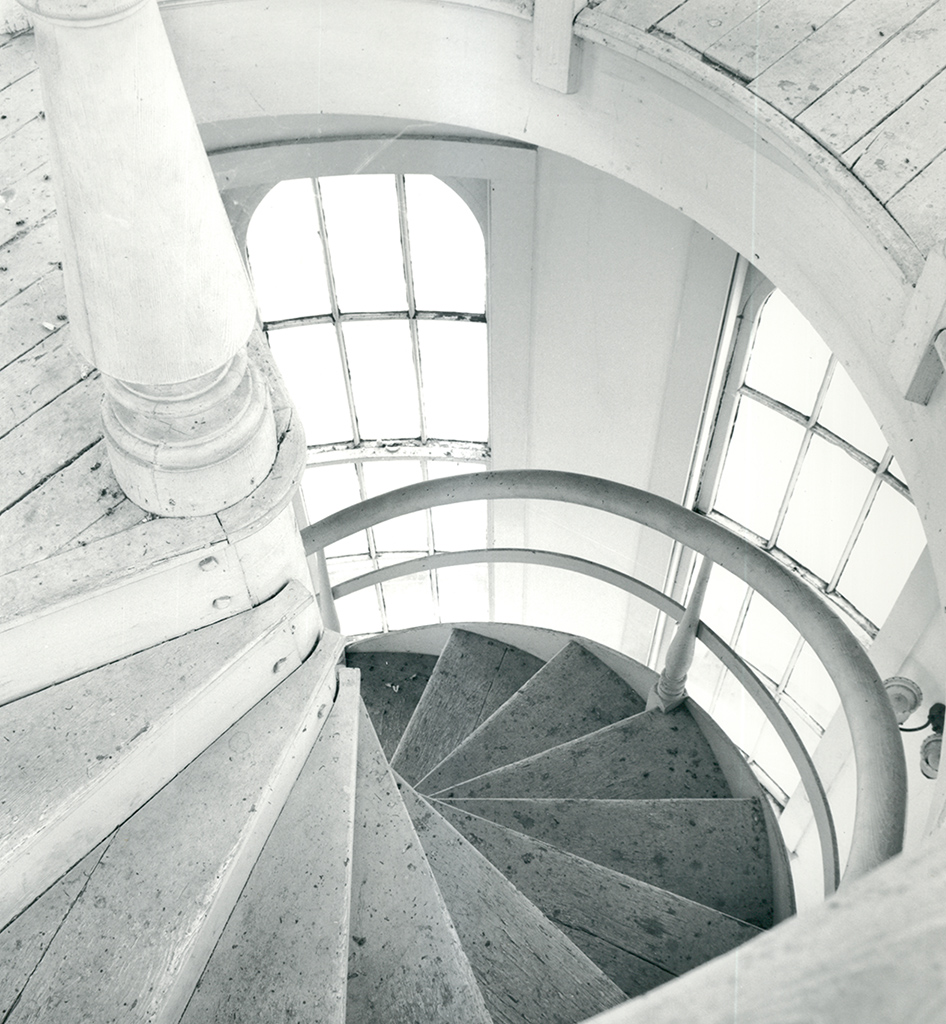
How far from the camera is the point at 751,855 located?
3551 mm

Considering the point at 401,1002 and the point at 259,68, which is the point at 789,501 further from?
the point at 401,1002

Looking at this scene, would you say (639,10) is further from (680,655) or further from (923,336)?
(680,655)

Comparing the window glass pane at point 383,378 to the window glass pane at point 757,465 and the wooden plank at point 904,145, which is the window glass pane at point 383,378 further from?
the wooden plank at point 904,145

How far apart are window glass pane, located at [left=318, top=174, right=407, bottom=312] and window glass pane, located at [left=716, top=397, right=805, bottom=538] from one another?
253 cm

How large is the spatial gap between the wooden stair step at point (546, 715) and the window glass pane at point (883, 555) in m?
2.18

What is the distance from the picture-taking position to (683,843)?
358 cm

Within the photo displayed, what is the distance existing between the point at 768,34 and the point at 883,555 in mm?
3961

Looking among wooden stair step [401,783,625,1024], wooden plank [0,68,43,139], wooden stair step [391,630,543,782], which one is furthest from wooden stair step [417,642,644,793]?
wooden plank [0,68,43,139]

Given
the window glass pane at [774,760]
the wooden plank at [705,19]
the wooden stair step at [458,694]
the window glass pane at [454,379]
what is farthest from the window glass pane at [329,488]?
the wooden plank at [705,19]

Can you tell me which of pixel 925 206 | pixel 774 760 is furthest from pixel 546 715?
pixel 774 760

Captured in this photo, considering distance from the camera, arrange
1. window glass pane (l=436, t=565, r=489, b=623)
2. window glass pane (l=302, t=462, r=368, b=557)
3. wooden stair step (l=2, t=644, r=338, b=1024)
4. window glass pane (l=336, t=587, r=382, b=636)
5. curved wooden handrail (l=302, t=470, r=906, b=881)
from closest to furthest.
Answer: wooden stair step (l=2, t=644, r=338, b=1024), curved wooden handrail (l=302, t=470, r=906, b=881), window glass pane (l=302, t=462, r=368, b=557), window glass pane (l=436, t=565, r=489, b=623), window glass pane (l=336, t=587, r=382, b=636)

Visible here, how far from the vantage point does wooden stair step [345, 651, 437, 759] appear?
4.94 metres

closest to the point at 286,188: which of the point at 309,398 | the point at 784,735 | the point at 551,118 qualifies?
the point at 309,398

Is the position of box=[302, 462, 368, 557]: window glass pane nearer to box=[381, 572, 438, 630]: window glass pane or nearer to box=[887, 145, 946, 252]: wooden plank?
box=[381, 572, 438, 630]: window glass pane
